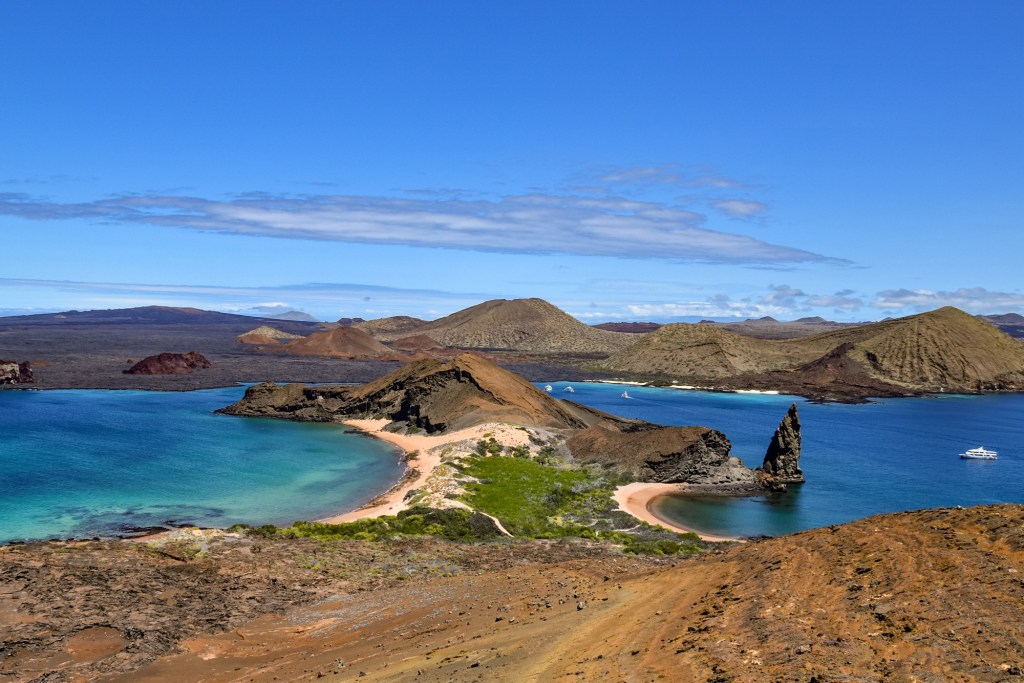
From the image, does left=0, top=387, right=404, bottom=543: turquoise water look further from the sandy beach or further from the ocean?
the sandy beach

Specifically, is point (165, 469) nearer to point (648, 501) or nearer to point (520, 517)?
point (520, 517)

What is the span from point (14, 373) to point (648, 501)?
110m

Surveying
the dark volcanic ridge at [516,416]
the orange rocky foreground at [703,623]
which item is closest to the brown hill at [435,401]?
the dark volcanic ridge at [516,416]

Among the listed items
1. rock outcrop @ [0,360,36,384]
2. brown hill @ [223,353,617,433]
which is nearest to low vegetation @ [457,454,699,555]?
brown hill @ [223,353,617,433]

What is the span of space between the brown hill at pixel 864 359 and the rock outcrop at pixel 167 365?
325 feet

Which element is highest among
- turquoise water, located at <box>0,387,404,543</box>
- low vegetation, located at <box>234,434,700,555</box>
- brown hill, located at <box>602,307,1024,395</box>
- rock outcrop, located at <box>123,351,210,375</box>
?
brown hill, located at <box>602,307,1024,395</box>

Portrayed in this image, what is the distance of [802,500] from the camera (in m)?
57.0

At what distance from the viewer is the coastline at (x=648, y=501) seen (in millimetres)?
46159

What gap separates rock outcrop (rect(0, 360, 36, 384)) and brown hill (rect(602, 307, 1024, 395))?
12483 centimetres

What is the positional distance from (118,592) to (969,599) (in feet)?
90.1

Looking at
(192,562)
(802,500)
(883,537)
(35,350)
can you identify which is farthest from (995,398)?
(35,350)

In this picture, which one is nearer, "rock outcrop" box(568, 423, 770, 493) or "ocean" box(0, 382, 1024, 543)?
"ocean" box(0, 382, 1024, 543)

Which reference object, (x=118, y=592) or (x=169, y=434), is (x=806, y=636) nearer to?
(x=118, y=592)

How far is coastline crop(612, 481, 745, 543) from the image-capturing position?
4616 centimetres
